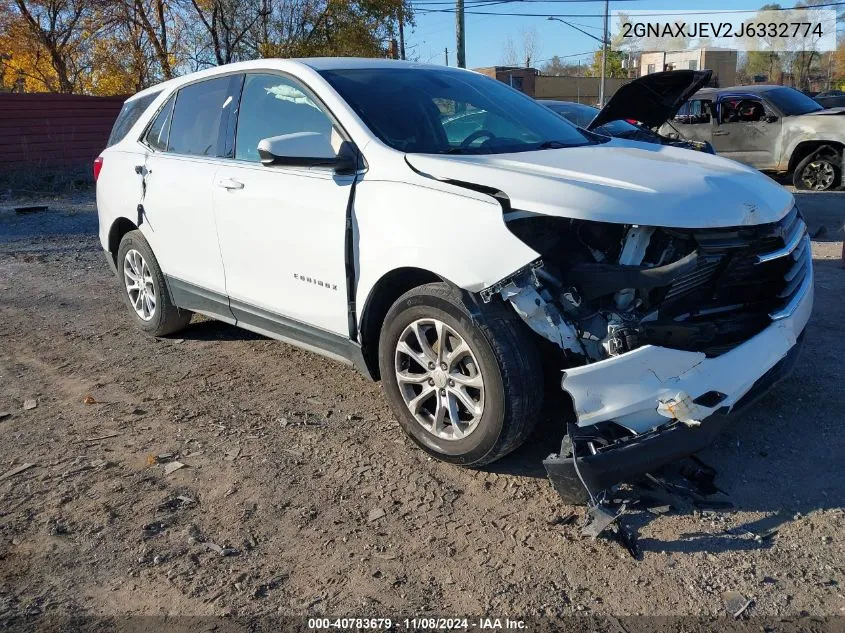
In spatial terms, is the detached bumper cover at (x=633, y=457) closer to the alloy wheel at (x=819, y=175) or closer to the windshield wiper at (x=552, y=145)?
the windshield wiper at (x=552, y=145)

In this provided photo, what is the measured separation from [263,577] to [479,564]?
814 millimetres

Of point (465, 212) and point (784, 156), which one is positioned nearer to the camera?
point (465, 212)

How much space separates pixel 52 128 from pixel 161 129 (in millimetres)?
16417

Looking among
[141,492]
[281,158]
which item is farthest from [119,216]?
[141,492]

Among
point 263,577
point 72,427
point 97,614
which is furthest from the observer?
point 72,427

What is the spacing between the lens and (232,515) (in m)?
3.20

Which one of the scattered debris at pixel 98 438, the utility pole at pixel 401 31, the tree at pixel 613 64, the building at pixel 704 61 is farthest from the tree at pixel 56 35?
the tree at pixel 613 64

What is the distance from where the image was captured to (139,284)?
18.5 feet

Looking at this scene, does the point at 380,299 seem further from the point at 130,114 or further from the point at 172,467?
the point at 130,114

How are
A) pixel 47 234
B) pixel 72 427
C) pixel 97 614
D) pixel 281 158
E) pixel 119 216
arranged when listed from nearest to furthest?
pixel 97 614, pixel 281 158, pixel 72 427, pixel 119 216, pixel 47 234

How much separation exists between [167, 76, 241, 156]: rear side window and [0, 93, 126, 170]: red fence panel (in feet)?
51.9

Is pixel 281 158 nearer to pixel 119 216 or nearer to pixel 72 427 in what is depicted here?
pixel 72 427

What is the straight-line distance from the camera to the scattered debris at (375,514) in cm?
314

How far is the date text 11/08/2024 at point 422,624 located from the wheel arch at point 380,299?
1.47m
